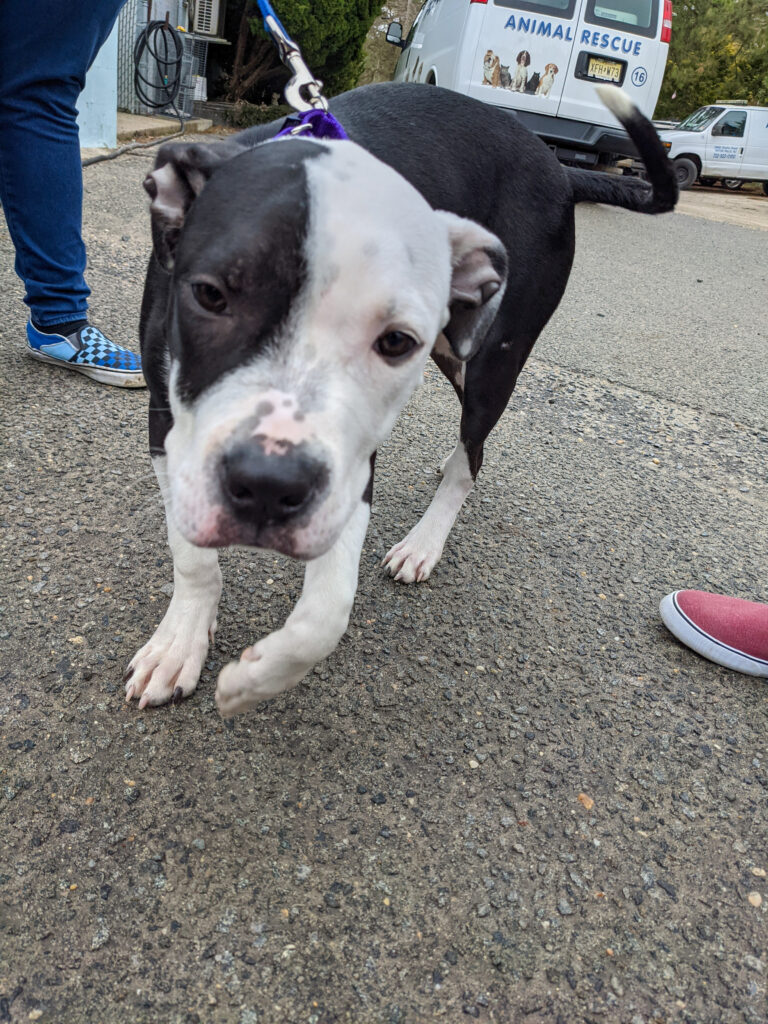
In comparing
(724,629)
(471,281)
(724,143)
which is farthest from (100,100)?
(724,143)

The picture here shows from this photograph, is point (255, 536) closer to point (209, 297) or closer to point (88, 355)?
point (209, 297)

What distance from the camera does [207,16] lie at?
13.3 m

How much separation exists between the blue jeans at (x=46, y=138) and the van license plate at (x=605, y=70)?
8071 mm

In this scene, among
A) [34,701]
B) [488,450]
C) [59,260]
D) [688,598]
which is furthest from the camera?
[488,450]

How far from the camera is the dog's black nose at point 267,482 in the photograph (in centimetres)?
138

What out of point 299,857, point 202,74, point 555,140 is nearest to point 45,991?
point 299,857

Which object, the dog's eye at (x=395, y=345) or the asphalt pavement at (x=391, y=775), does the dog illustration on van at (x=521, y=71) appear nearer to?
the asphalt pavement at (x=391, y=775)

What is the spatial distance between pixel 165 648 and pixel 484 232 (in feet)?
4.19

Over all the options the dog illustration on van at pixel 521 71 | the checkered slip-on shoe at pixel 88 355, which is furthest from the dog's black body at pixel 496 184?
the dog illustration on van at pixel 521 71

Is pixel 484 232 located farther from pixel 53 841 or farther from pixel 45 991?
pixel 45 991

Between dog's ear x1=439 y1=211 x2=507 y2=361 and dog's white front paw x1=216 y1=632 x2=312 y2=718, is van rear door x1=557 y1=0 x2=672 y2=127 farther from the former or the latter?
dog's white front paw x1=216 y1=632 x2=312 y2=718

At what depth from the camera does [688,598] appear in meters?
2.56

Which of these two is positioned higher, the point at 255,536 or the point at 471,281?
the point at 471,281

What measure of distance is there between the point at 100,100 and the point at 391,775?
779cm
